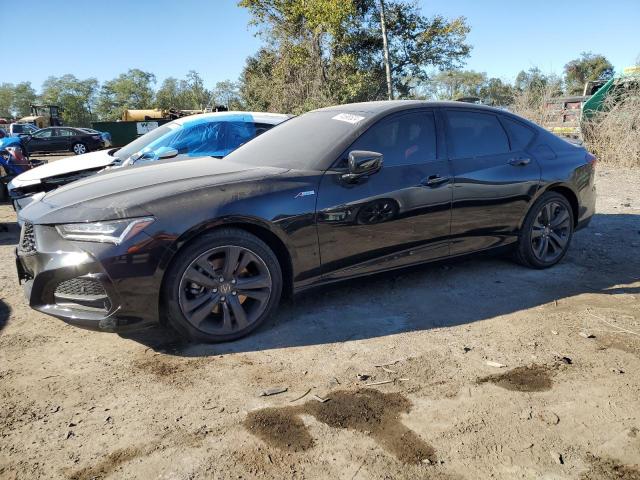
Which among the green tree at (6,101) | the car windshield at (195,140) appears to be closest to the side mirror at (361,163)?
the car windshield at (195,140)

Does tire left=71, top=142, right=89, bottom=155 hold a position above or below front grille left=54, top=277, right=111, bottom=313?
above

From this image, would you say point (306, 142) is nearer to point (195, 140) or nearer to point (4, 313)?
point (4, 313)

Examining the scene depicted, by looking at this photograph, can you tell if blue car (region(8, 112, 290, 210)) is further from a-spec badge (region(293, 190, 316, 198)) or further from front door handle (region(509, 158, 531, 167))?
front door handle (region(509, 158, 531, 167))

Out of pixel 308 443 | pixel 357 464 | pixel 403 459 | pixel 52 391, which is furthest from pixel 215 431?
pixel 52 391

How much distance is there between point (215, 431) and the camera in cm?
240

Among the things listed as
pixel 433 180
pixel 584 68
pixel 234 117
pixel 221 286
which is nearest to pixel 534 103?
pixel 234 117

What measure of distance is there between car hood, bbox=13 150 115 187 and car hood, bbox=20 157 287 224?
3.15 meters

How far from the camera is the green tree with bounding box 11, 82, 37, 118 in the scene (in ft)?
357

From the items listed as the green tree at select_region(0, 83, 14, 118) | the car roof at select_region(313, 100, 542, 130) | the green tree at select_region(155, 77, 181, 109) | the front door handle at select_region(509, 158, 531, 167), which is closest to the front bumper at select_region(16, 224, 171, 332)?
the car roof at select_region(313, 100, 542, 130)

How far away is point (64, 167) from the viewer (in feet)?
22.3

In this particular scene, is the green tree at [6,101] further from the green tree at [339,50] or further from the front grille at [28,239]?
the front grille at [28,239]

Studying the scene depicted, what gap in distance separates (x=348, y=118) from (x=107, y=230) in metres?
2.07

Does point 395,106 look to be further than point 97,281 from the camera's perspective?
Yes

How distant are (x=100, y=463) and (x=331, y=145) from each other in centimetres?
253
